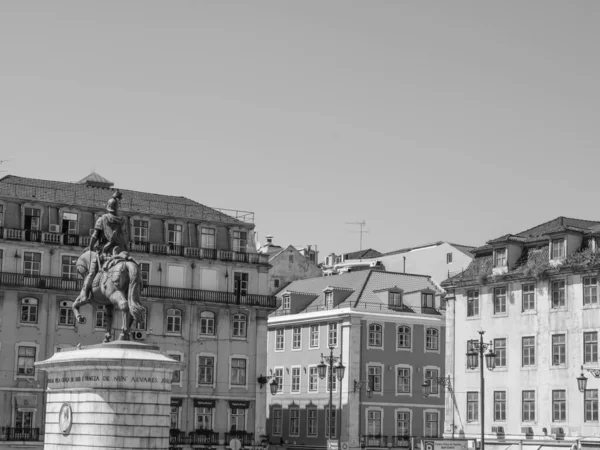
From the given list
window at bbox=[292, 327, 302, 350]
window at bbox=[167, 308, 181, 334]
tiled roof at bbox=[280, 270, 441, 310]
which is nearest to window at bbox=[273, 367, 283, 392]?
window at bbox=[292, 327, 302, 350]

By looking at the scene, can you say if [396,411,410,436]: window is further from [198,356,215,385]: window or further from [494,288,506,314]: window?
[494,288,506,314]: window

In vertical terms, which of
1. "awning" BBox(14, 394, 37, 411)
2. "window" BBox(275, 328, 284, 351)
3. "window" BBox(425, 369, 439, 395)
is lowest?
"awning" BBox(14, 394, 37, 411)

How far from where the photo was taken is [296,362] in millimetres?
88188

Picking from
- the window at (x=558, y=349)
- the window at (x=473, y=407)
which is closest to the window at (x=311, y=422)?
the window at (x=473, y=407)

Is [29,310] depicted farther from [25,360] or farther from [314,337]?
[314,337]

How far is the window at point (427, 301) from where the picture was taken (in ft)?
286

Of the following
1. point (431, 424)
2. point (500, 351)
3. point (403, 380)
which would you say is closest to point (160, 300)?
point (403, 380)

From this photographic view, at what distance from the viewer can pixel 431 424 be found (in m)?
86.4

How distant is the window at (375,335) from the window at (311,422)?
20.1 feet

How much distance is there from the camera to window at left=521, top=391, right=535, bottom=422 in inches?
2586

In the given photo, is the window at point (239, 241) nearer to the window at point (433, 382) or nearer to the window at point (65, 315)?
the window at point (65, 315)

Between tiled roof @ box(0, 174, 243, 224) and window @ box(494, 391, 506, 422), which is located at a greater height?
tiled roof @ box(0, 174, 243, 224)

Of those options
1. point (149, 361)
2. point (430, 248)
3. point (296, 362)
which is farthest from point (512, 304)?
point (149, 361)

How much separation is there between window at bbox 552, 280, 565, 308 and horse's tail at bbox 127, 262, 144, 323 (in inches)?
1413
